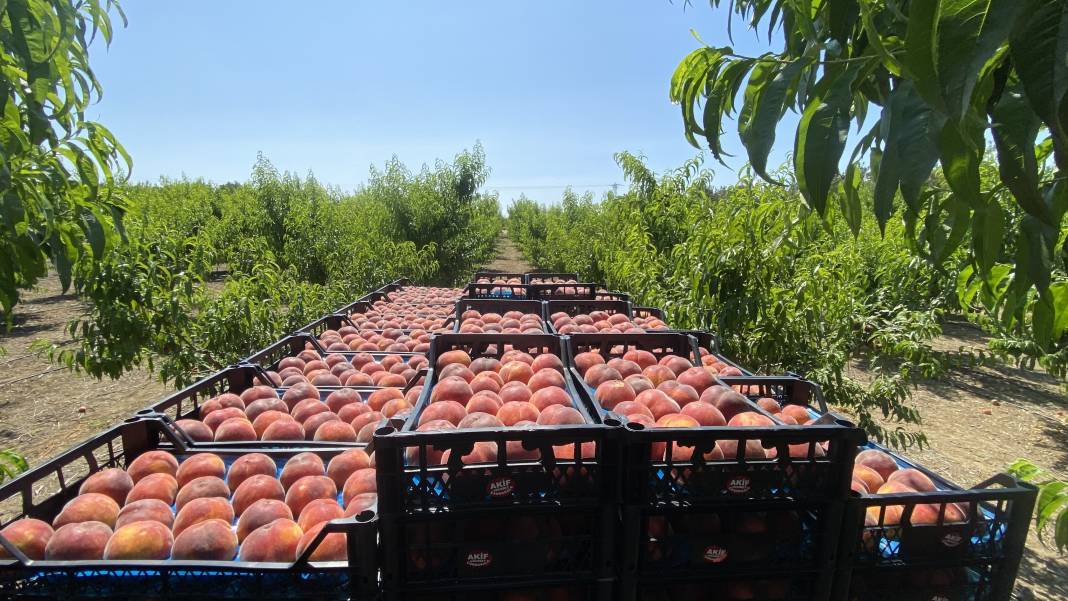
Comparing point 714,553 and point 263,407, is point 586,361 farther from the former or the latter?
point 263,407

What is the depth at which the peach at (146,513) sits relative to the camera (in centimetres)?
185

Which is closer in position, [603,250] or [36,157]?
[36,157]

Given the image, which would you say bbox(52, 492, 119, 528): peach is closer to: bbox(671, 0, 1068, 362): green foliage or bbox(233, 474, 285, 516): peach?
bbox(233, 474, 285, 516): peach

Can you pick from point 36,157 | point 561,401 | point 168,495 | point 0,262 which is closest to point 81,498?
point 168,495

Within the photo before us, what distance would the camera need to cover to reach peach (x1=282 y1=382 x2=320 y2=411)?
115 inches

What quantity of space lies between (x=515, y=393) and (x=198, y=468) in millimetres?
1382

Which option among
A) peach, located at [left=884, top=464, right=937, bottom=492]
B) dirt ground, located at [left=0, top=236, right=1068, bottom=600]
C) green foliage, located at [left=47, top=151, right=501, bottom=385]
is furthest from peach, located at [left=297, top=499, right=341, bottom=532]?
dirt ground, located at [left=0, top=236, right=1068, bottom=600]

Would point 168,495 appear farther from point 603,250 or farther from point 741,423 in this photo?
point 603,250

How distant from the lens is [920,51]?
47 centimetres

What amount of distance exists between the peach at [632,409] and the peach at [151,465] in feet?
6.31

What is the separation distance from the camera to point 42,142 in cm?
193

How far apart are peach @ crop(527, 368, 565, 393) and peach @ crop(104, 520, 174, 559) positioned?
155 cm

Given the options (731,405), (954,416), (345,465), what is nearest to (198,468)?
(345,465)

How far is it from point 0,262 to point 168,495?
1.02 m
